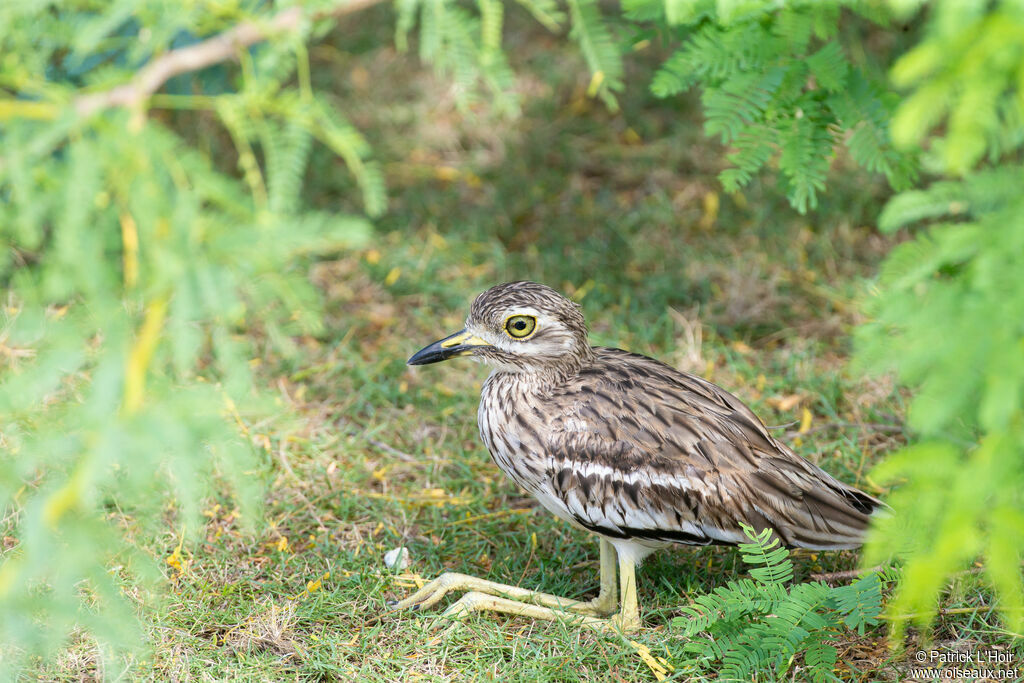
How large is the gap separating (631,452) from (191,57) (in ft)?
6.47

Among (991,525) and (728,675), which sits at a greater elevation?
(991,525)

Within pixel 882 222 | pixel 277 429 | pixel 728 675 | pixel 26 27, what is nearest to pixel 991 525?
pixel 882 222

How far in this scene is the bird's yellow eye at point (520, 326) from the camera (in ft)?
12.2

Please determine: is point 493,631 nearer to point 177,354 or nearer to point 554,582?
point 554,582

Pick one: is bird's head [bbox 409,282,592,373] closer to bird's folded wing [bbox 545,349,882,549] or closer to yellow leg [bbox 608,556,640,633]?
bird's folded wing [bbox 545,349,882,549]

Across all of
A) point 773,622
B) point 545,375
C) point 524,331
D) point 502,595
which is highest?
point 524,331

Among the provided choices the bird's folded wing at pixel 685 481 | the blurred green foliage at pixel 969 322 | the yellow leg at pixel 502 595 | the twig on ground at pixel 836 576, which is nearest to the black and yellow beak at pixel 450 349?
the bird's folded wing at pixel 685 481

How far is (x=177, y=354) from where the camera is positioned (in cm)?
232

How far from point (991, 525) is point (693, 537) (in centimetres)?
143

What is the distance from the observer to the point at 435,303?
5.46m

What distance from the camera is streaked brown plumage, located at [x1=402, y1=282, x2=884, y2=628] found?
342 centimetres

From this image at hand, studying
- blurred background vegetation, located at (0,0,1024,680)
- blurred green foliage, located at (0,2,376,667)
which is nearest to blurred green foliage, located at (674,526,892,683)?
blurred background vegetation, located at (0,0,1024,680)

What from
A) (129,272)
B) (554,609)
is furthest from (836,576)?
(129,272)

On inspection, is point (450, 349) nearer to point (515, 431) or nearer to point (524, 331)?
point (524, 331)
